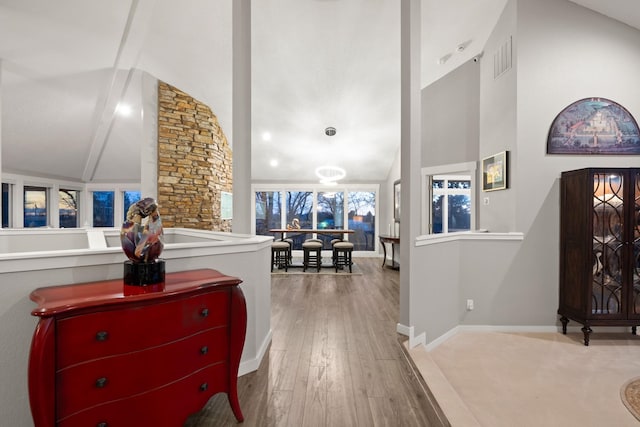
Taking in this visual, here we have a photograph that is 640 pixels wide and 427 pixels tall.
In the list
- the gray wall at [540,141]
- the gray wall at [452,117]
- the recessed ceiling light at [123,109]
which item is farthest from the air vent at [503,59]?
the recessed ceiling light at [123,109]

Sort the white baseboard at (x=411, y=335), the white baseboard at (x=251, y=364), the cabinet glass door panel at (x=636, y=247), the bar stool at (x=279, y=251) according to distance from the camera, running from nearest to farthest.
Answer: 1. the white baseboard at (x=251, y=364)
2. the white baseboard at (x=411, y=335)
3. the cabinet glass door panel at (x=636, y=247)
4. the bar stool at (x=279, y=251)

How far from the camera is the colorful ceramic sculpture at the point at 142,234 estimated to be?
4.38ft

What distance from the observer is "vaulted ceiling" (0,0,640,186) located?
336cm

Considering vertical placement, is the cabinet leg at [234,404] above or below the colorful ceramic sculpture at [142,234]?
below

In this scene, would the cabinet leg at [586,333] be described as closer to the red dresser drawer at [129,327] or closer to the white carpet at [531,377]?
the white carpet at [531,377]

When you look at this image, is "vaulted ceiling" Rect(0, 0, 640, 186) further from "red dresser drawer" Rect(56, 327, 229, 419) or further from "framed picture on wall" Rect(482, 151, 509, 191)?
"red dresser drawer" Rect(56, 327, 229, 419)

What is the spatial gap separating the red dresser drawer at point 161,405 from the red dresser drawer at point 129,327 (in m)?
0.22

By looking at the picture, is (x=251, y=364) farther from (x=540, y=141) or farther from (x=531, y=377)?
(x=540, y=141)

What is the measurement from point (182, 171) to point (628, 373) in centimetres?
592

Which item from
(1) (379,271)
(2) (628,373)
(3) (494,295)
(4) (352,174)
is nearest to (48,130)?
(4) (352,174)

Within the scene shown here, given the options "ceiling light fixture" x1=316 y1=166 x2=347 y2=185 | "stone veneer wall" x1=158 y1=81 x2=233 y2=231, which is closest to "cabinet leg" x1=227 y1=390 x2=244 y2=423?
"stone veneer wall" x1=158 y1=81 x2=233 y2=231

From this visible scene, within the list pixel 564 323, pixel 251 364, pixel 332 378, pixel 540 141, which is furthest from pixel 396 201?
pixel 251 364

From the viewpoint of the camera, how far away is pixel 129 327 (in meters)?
1.19

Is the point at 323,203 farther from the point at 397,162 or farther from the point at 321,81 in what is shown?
the point at 321,81
